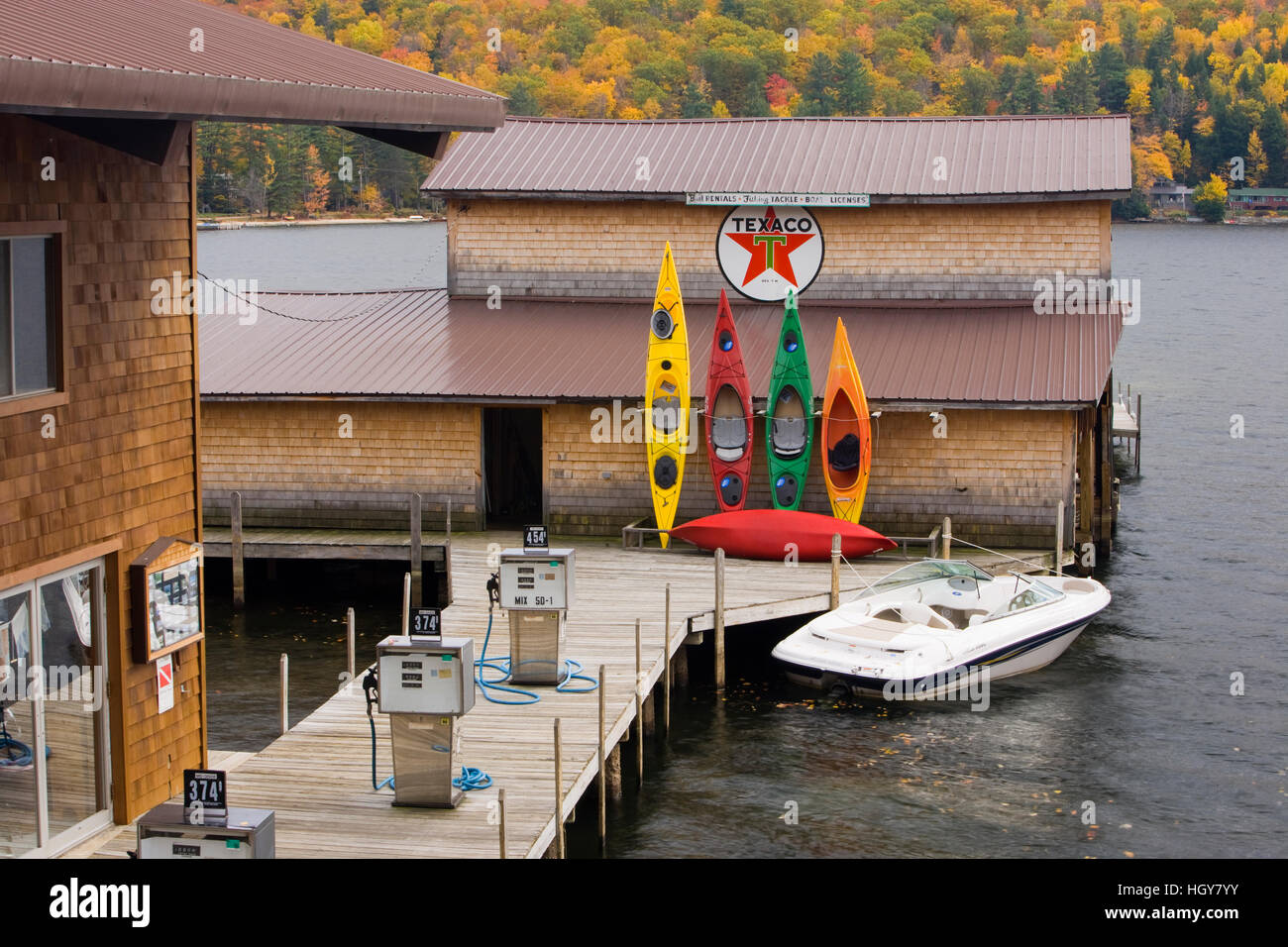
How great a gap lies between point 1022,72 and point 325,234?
165 feet

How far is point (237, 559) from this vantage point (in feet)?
79.4

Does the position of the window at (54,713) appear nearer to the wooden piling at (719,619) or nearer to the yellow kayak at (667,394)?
the wooden piling at (719,619)

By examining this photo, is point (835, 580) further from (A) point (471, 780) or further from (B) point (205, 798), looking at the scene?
(B) point (205, 798)

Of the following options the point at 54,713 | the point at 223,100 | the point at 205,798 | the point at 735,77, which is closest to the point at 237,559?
the point at 54,713

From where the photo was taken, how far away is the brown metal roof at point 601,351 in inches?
936

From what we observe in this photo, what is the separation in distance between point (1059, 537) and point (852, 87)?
3673 inches

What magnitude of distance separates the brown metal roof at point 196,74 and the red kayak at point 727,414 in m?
9.89

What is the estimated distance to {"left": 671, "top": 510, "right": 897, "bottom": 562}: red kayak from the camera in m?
22.5

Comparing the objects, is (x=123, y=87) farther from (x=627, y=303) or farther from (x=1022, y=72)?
(x=1022, y=72)

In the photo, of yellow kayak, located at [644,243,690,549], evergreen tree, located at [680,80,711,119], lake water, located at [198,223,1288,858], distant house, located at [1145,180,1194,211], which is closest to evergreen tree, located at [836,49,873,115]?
evergreen tree, located at [680,80,711,119]

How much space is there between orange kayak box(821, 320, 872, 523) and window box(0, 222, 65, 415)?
1315cm

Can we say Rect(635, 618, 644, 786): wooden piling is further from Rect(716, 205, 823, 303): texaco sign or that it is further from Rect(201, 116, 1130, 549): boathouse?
Rect(716, 205, 823, 303): texaco sign

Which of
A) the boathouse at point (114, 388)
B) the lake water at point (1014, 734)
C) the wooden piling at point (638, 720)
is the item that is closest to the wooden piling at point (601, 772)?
the lake water at point (1014, 734)

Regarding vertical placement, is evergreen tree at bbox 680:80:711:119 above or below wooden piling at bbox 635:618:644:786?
above
